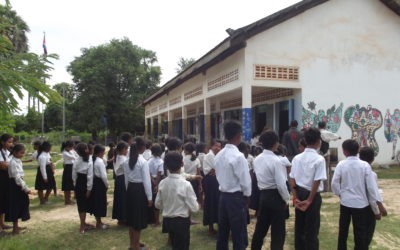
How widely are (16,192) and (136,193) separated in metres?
2.34

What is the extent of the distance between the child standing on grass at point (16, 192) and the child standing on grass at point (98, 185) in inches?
41.7

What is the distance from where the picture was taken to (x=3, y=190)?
5.43 meters

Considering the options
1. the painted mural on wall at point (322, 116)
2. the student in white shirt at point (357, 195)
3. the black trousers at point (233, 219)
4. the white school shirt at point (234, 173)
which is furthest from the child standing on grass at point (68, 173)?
the painted mural on wall at point (322, 116)

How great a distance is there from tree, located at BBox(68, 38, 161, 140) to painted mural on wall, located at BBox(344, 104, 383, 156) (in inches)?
825

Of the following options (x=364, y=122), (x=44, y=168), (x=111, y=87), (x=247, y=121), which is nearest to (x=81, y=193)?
(x=44, y=168)

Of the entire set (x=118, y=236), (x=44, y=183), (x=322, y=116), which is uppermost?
(x=322, y=116)

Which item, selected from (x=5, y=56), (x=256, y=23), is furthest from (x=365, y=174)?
(x=256, y=23)

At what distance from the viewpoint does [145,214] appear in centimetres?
440

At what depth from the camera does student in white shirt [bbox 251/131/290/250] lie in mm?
3604

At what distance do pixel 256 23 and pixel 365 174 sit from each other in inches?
272

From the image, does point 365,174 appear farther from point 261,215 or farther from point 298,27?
point 298,27

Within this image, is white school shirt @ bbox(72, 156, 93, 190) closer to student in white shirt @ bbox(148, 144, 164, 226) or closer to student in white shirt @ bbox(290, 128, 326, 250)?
student in white shirt @ bbox(148, 144, 164, 226)

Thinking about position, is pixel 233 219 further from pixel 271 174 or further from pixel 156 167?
pixel 156 167

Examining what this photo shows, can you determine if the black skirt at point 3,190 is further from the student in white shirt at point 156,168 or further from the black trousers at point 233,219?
the black trousers at point 233,219
